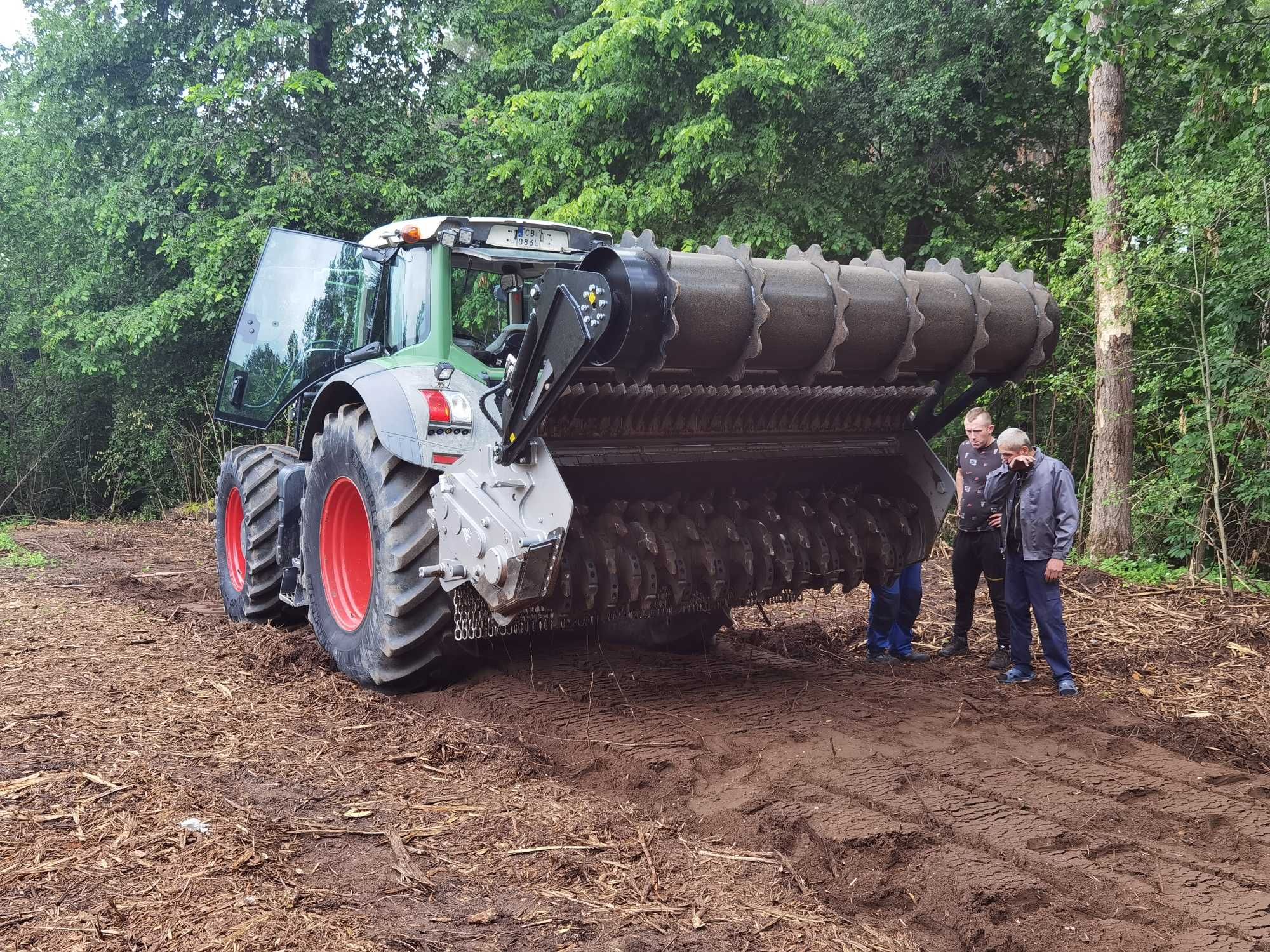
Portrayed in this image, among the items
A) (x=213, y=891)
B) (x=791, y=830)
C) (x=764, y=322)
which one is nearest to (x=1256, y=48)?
(x=764, y=322)

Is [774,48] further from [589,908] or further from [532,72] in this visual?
[589,908]

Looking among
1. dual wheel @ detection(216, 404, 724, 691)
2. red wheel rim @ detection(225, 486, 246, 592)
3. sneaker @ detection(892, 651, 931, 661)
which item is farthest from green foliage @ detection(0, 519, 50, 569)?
sneaker @ detection(892, 651, 931, 661)

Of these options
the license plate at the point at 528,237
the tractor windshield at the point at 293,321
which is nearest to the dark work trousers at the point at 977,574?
the license plate at the point at 528,237

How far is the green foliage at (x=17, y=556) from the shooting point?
33.5 feet

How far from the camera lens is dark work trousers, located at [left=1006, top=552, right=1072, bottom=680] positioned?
5.69m

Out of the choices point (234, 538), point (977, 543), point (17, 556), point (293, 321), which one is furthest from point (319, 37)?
point (977, 543)

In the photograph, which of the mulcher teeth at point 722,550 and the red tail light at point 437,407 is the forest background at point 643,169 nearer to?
the mulcher teeth at point 722,550

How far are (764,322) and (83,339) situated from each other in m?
14.3

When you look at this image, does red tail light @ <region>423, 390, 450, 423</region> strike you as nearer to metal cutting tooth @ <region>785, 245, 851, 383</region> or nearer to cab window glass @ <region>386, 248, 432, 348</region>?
cab window glass @ <region>386, 248, 432, 348</region>

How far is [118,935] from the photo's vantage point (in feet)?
8.72

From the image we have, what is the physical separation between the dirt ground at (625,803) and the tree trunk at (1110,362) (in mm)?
3606

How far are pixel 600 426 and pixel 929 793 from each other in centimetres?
200

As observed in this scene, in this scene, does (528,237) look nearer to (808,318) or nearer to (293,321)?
(293,321)

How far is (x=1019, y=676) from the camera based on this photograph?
5.88m
